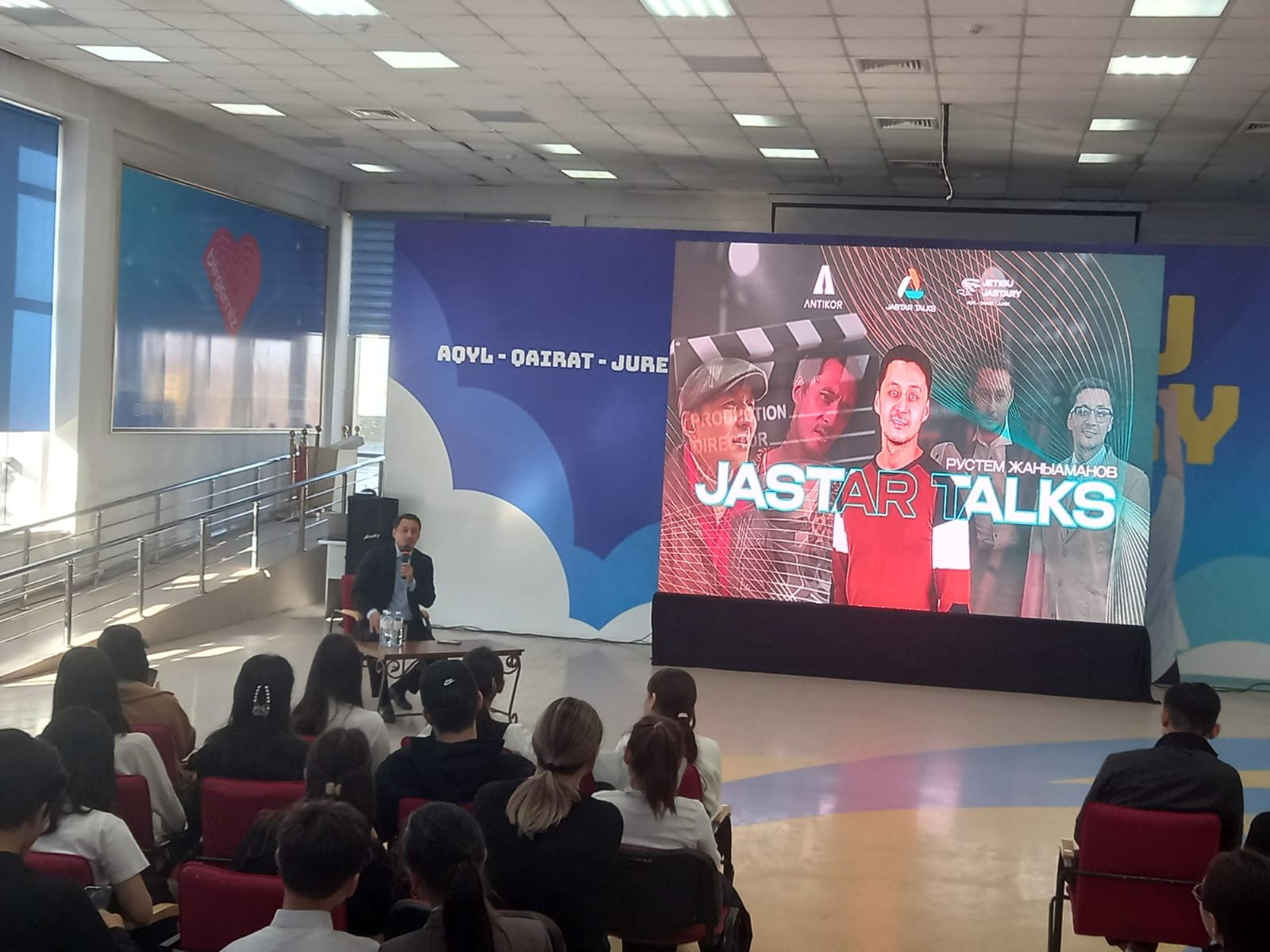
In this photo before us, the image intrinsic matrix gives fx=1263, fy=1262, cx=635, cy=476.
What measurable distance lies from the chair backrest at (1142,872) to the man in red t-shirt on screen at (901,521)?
21.1 ft

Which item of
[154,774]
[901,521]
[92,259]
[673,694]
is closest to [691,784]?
[673,694]

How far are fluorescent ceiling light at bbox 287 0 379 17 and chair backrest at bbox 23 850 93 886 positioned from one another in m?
6.86

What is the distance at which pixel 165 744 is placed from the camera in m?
4.20

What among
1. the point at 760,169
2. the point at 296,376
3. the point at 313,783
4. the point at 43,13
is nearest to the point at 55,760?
the point at 313,783

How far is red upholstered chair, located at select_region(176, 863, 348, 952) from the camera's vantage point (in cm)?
269

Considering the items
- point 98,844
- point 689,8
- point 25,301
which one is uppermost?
point 689,8

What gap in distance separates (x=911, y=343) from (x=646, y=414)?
96.6 inches

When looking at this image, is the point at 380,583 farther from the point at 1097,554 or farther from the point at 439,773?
the point at 1097,554

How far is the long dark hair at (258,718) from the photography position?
12.6ft

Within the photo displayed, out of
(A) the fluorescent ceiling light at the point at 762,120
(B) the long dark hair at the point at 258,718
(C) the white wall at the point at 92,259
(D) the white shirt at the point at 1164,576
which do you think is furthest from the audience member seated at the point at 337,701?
(D) the white shirt at the point at 1164,576

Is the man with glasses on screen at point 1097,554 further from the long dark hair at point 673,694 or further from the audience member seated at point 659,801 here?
the audience member seated at point 659,801

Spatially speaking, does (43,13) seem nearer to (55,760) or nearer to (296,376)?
(296,376)

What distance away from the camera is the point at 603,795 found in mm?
3609

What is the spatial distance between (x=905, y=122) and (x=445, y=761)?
8.78 metres
